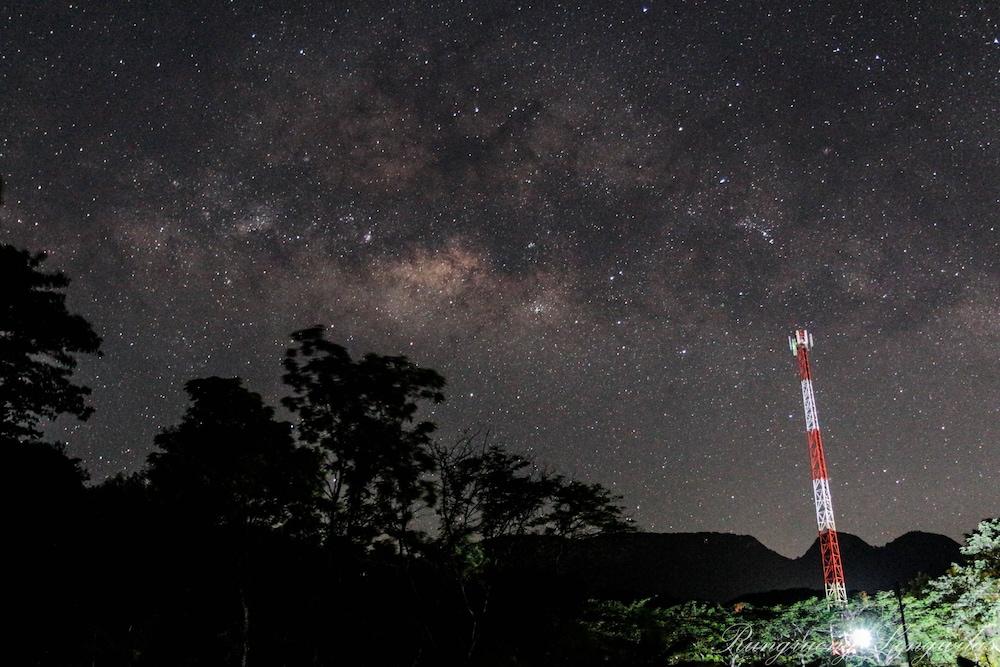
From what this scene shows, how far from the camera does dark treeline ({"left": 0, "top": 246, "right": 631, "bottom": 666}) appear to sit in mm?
16797

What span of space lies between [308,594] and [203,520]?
13.9 ft

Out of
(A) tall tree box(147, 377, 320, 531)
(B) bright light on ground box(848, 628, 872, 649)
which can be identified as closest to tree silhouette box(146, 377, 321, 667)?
(A) tall tree box(147, 377, 320, 531)

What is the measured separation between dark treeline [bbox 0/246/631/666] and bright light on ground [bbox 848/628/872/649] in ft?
30.4

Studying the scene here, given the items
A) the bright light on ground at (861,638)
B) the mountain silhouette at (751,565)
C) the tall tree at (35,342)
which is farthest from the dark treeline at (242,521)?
the mountain silhouette at (751,565)

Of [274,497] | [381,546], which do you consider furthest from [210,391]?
[381,546]

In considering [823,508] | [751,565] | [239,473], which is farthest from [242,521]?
[751,565]

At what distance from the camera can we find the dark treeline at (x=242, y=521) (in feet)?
55.1

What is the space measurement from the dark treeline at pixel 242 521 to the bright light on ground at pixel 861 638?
9.27m

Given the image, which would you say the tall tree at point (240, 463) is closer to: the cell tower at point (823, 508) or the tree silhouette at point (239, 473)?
the tree silhouette at point (239, 473)

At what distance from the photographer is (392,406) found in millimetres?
17125

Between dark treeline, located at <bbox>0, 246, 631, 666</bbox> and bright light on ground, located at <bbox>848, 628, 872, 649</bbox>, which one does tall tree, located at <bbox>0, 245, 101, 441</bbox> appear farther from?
bright light on ground, located at <bbox>848, 628, 872, 649</bbox>

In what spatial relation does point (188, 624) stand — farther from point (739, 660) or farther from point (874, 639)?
point (874, 639)

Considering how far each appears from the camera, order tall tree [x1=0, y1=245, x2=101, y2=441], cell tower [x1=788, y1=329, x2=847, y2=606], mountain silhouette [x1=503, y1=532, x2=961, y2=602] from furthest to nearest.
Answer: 1. mountain silhouette [x1=503, y1=532, x2=961, y2=602]
2. cell tower [x1=788, y1=329, x2=847, y2=606]
3. tall tree [x1=0, y1=245, x2=101, y2=441]

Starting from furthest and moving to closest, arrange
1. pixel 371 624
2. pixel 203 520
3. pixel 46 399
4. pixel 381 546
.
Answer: pixel 371 624
pixel 203 520
pixel 381 546
pixel 46 399
